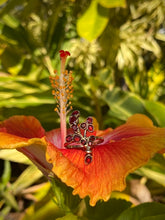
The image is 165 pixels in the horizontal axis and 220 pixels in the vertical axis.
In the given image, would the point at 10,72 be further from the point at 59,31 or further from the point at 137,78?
the point at 137,78

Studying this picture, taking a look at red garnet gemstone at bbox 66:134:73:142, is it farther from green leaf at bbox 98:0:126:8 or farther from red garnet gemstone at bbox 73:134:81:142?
green leaf at bbox 98:0:126:8

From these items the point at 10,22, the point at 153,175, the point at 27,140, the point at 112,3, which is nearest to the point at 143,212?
the point at 27,140

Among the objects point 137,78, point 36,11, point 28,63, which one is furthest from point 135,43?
point 28,63

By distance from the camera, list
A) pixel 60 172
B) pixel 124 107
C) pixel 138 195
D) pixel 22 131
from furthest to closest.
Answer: pixel 124 107 < pixel 138 195 < pixel 22 131 < pixel 60 172

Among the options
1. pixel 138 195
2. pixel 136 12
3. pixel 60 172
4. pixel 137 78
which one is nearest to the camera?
pixel 60 172

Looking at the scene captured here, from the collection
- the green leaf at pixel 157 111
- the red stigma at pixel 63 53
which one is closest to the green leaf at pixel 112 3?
the green leaf at pixel 157 111

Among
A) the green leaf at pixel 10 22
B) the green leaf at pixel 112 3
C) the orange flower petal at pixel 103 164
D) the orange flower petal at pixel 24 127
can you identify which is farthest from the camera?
the green leaf at pixel 10 22

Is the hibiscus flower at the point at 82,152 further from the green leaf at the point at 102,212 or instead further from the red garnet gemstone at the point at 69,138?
the green leaf at the point at 102,212
